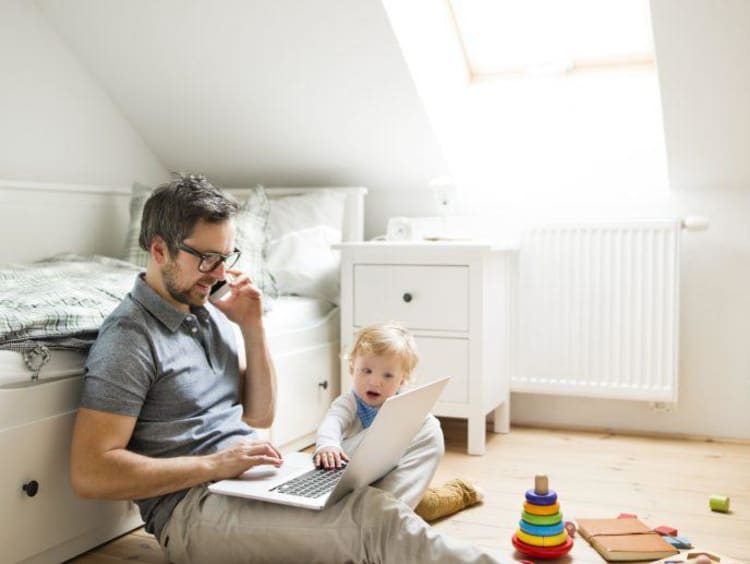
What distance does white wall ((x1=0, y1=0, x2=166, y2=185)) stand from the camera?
2.71 m

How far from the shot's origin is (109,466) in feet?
4.76

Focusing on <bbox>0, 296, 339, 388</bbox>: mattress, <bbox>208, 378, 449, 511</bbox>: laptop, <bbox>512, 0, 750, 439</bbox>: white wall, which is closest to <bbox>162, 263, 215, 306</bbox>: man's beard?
<bbox>0, 296, 339, 388</bbox>: mattress

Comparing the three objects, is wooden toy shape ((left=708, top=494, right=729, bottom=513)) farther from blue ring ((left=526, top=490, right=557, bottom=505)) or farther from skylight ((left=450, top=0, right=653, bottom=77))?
skylight ((left=450, top=0, right=653, bottom=77))

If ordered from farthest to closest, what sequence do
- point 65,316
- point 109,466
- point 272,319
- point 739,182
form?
1. point 739,182
2. point 272,319
3. point 65,316
4. point 109,466

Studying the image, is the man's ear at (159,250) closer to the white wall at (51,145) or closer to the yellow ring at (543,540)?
the yellow ring at (543,540)

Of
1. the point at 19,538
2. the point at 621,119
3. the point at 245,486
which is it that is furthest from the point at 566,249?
the point at 19,538

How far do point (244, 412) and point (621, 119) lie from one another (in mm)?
1695

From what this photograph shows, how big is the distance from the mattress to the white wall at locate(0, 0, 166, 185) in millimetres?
903

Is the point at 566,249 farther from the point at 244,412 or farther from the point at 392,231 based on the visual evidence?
the point at 244,412

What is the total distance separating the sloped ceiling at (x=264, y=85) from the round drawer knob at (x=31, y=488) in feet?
5.00

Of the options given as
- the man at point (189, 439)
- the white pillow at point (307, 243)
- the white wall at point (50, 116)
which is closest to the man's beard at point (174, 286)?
the man at point (189, 439)

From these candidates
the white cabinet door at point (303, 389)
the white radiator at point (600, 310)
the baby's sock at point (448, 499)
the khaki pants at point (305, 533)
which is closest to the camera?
the khaki pants at point (305, 533)

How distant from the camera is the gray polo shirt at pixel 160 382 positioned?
4.91 feet

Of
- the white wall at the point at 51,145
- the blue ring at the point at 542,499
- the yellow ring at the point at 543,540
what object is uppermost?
the white wall at the point at 51,145
